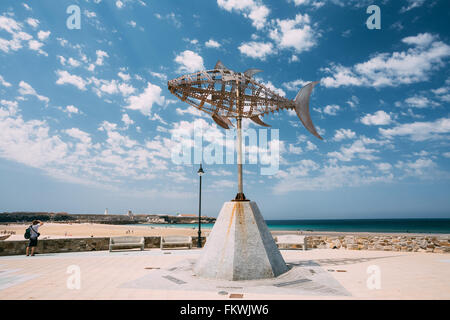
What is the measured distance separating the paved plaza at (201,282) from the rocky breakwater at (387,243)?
397 centimetres

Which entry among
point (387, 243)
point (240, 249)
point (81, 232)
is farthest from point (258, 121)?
point (81, 232)

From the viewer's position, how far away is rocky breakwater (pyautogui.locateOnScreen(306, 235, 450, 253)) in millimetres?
13664

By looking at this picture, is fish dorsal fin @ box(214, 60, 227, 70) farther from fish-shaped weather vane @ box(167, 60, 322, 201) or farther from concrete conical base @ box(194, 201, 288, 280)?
concrete conical base @ box(194, 201, 288, 280)

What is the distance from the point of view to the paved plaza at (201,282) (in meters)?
6.21

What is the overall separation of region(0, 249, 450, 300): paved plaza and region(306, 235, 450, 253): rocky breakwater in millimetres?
3969

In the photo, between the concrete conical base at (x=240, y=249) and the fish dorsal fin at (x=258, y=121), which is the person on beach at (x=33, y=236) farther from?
the fish dorsal fin at (x=258, y=121)

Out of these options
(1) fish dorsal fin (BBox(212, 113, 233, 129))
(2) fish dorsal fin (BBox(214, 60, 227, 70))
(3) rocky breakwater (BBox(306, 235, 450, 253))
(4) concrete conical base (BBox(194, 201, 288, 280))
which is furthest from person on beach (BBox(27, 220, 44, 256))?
(3) rocky breakwater (BBox(306, 235, 450, 253))

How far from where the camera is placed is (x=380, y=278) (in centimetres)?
780

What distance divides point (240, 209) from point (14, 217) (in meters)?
137

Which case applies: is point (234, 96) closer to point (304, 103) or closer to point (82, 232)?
point (304, 103)

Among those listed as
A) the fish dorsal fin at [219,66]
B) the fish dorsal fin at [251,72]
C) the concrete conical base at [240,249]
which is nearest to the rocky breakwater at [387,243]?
the concrete conical base at [240,249]
